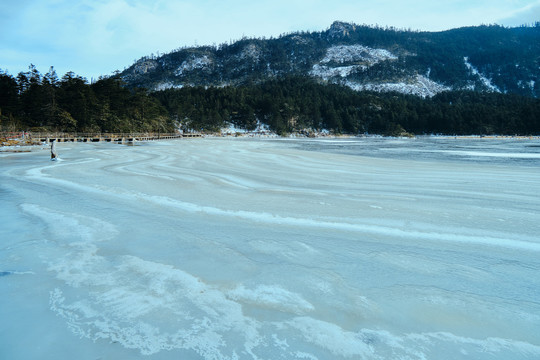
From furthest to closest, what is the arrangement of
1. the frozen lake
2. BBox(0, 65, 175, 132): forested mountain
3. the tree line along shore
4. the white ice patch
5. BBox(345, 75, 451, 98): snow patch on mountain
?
BBox(345, 75, 451, 98): snow patch on mountain → the tree line along shore → BBox(0, 65, 175, 132): forested mountain → the white ice patch → the frozen lake

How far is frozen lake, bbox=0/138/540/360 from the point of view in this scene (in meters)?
1.89

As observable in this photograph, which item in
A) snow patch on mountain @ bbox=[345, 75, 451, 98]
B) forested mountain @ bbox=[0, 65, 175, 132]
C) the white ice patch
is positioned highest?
snow patch on mountain @ bbox=[345, 75, 451, 98]

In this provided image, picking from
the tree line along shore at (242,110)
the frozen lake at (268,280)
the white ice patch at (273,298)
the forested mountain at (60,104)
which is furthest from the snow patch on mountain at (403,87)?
the white ice patch at (273,298)

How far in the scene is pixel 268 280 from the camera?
271 centimetres

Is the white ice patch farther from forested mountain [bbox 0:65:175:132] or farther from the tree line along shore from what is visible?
the tree line along shore

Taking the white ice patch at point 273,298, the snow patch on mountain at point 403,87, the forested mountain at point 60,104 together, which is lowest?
the white ice patch at point 273,298

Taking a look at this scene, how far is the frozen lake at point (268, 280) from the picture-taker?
74.5 inches

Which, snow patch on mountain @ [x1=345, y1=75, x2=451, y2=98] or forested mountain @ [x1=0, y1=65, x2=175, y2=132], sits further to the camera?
snow patch on mountain @ [x1=345, y1=75, x2=451, y2=98]

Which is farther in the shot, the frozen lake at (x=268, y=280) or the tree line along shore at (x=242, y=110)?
the tree line along shore at (x=242, y=110)

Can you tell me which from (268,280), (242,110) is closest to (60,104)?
(268,280)

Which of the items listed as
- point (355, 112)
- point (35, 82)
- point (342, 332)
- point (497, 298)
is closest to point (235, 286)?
point (342, 332)

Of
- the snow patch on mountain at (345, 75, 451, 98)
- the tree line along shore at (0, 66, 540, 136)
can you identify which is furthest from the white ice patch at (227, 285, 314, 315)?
the snow patch on mountain at (345, 75, 451, 98)

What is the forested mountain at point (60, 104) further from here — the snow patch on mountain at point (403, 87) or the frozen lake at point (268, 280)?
the snow patch on mountain at point (403, 87)

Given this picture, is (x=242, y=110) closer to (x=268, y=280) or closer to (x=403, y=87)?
(x=268, y=280)
